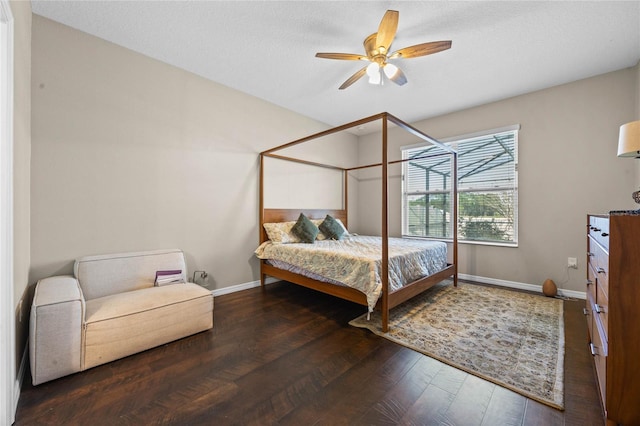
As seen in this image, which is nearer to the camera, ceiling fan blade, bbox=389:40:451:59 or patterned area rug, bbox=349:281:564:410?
patterned area rug, bbox=349:281:564:410

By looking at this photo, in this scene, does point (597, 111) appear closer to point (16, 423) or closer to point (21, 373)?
point (16, 423)

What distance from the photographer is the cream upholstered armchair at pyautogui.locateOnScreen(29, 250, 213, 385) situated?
1.58 m

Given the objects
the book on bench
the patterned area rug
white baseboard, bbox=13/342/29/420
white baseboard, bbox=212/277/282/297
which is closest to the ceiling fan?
the patterned area rug

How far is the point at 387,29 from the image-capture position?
77.8 inches

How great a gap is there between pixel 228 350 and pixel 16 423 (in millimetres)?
1066

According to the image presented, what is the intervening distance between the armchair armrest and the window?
168 inches

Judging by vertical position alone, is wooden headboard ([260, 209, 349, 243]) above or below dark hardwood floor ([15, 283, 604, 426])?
above

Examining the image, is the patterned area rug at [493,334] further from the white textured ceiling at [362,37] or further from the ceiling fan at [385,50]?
the white textured ceiling at [362,37]

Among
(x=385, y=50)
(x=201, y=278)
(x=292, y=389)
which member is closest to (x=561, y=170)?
(x=385, y=50)

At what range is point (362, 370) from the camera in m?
1.73

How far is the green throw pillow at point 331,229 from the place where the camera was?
157 inches

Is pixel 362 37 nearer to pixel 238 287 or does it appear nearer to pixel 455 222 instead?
pixel 455 222

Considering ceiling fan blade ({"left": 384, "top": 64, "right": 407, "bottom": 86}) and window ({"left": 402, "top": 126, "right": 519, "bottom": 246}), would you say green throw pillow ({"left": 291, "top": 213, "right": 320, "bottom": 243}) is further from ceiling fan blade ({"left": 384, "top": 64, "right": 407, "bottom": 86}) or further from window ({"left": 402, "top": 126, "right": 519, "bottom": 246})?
ceiling fan blade ({"left": 384, "top": 64, "right": 407, "bottom": 86})

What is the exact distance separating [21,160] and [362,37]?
2.79m
